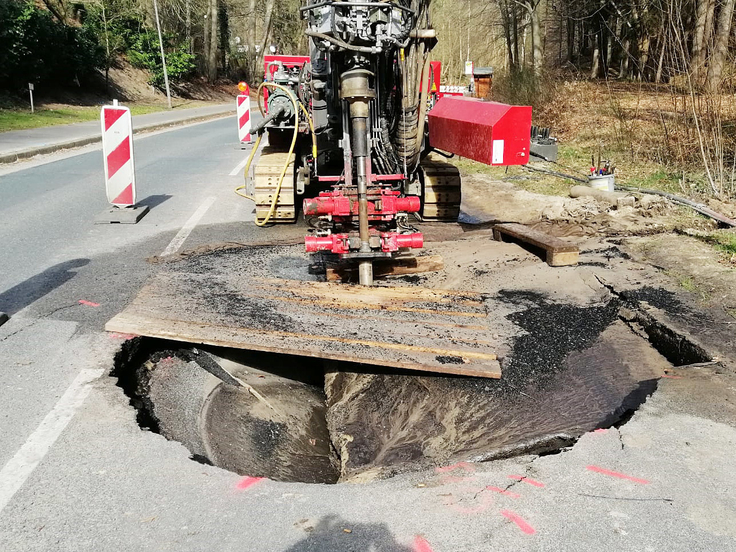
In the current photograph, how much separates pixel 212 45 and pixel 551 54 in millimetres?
23522

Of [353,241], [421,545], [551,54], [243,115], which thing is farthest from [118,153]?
[551,54]

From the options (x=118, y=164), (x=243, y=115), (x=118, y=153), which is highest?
(x=243, y=115)

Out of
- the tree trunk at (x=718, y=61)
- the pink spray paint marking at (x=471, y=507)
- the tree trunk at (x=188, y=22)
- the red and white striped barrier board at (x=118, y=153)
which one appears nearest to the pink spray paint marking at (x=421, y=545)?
the pink spray paint marking at (x=471, y=507)

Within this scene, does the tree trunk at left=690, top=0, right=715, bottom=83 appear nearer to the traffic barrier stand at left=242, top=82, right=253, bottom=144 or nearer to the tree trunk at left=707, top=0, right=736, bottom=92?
the tree trunk at left=707, top=0, right=736, bottom=92

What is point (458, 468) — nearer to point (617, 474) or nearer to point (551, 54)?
point (617, 474)

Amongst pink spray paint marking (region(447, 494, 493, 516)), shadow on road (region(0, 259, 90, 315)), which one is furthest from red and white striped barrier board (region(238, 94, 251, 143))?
pink spray paint marking (region(447, 494, 493, 516))

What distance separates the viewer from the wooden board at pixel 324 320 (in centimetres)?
421

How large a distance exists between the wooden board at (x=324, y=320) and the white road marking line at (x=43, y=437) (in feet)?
1.72

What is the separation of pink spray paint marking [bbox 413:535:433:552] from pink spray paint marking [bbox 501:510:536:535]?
1.26ft

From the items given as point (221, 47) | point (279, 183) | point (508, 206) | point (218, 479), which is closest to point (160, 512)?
point (218, 479)

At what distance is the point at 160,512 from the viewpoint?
2.76m

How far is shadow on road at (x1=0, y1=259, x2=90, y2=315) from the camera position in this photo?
211 inches

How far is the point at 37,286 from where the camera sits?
5.80 metres

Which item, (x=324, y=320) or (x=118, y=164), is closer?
(x=324, y=320)
